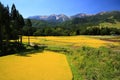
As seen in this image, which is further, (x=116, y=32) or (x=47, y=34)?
(x=116, y=32)

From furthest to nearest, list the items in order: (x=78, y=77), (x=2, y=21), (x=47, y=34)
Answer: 1. (x=47, y=34)
2. (x=2, y=21)
3. (x=78, y=77)

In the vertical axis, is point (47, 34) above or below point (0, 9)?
below

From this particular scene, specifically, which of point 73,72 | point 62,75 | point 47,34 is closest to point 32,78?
point 62,75

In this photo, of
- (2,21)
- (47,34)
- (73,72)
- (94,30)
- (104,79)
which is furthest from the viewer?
(94,30)

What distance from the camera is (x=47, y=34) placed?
128 m

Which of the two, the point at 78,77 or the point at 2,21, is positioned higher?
the point at 2,21

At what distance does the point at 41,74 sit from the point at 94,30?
118584 mm

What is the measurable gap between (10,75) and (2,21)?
31.8m

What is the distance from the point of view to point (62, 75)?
24.5 m

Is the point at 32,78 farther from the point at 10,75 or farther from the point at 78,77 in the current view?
the point at 78,77

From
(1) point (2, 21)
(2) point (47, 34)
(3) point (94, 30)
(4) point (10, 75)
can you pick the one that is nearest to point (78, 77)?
(4) point (10, 75)

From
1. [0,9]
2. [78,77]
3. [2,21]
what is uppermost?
[0,9]

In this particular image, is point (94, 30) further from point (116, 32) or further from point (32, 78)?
point (32, 78)

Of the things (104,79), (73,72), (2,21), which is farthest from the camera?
(2,21)
